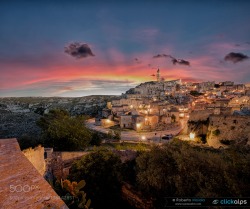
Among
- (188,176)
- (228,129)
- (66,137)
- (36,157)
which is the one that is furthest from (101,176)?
(228,129)

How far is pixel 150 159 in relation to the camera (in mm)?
10953

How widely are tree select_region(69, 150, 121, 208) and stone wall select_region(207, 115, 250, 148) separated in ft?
61.3

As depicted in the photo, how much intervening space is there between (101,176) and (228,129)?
20.7 metres

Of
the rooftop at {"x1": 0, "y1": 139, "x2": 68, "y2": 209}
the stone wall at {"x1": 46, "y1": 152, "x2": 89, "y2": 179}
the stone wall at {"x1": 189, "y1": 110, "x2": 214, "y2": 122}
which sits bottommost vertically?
the stone wall at {"x1": 46, "y1": 152, "x2": 89, "y2": 179}

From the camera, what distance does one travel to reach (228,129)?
1051 inches

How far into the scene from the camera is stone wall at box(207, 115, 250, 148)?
82.8 ft

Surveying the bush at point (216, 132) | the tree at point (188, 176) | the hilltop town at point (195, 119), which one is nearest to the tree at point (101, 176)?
the tree at point (188, 176)

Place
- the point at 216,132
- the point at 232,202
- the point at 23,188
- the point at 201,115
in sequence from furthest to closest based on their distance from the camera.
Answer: the point at 201,115 → the point at 216,132 → the point at 232,202 → the point at 23,188

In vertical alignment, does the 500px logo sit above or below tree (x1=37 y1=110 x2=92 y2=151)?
above

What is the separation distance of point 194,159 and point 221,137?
20173 millimetres

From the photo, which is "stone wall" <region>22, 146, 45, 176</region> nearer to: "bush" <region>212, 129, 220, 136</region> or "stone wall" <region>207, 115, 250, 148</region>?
"stone wall" <region>207, 115, 250, 148</region>

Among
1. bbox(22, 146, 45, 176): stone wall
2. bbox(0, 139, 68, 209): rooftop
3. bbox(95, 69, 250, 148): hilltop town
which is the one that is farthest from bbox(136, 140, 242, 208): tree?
bbox(95, 69, 250, 148): hilltop town

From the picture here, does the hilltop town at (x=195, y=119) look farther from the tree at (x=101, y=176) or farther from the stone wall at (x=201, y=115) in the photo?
the tree at (x=101, y=176)

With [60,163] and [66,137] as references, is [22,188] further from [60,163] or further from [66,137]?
[66,137]
